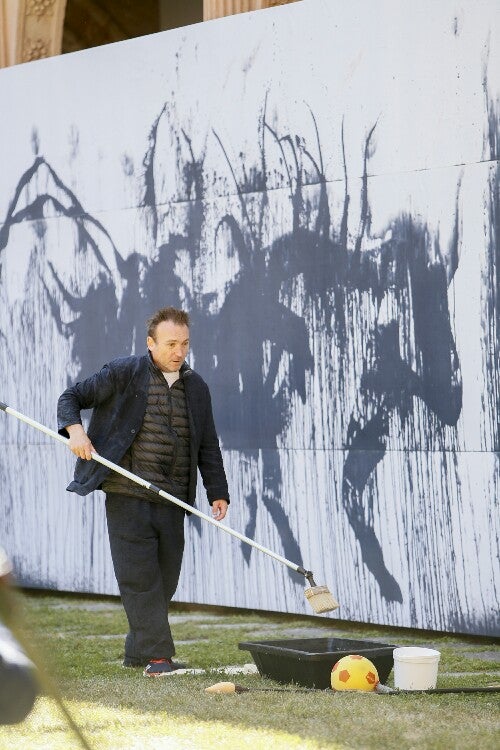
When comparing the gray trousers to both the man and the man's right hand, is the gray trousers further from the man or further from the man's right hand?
the man's right hand

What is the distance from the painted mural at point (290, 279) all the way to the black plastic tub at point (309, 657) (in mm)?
1617

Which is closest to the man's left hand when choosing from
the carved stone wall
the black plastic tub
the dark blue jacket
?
the dark blue jacket

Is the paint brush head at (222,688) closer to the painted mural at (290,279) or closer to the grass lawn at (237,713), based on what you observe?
the grass lawn at (237,713)

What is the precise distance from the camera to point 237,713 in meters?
5.30

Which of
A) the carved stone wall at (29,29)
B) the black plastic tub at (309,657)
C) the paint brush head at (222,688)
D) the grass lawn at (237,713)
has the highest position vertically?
the carved stone wall at (29,29)

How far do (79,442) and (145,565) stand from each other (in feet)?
2.26

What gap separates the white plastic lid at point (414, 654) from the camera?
594 centimetres

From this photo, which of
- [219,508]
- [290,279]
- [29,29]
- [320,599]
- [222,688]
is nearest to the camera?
[222,688]

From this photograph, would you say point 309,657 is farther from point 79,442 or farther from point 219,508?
point 79,442

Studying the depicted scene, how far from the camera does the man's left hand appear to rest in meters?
7.07

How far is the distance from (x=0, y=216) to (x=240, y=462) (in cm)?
278

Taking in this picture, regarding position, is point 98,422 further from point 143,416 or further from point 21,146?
point 21,146

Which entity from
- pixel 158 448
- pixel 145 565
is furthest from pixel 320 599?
pixel 158 448

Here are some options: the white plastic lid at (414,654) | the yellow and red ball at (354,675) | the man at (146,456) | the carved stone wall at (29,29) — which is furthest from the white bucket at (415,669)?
the carved stone wall at (29,29)
